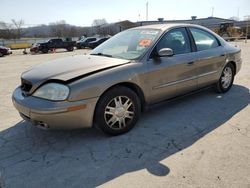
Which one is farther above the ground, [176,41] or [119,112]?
[176,41]

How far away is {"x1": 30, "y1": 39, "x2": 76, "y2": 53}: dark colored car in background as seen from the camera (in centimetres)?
2797

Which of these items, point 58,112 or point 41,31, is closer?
point 58,112

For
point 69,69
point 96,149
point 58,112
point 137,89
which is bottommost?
point 96,149

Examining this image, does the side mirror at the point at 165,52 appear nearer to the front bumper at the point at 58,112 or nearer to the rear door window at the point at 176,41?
the rear door window at the point at 176,41

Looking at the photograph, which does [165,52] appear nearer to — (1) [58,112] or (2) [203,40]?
(2) [203,40]

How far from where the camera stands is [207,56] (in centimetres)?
480

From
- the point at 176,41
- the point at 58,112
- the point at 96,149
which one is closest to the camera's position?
the point at 58,112

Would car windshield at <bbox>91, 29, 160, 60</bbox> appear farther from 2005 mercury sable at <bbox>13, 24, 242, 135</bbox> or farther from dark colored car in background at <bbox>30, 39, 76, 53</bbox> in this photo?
dark colored car in background at <bbox>30, 39, 76, 53</bbox>

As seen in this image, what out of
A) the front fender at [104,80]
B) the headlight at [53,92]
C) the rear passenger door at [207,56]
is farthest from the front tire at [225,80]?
the headlight at [53,92]

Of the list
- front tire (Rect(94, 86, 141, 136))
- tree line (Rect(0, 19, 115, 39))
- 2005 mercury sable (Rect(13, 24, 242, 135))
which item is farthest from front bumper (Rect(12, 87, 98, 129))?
tree line (Rect(0, 19, 115, 39))

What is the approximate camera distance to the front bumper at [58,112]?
3.06 metres

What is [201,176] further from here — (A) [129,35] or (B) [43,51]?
(B) [43,51]

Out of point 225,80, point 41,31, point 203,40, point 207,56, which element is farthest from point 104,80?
point 41,31

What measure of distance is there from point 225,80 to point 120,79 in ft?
9.87
